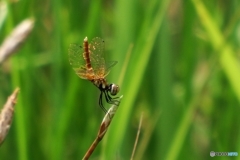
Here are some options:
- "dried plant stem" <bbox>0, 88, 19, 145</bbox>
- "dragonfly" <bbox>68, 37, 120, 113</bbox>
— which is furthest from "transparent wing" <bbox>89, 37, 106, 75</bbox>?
"dried plant stem" <bbox>0, 88, 19, 145</bbox>

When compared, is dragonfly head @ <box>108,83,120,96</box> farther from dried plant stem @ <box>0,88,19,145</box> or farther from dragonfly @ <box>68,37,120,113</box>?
dried plant stem @ <box>0,88,19,145</box>

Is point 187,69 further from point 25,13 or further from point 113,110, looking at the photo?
point 113,110

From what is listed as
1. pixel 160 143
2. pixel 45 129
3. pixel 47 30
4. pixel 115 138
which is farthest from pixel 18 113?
pixel 47 30

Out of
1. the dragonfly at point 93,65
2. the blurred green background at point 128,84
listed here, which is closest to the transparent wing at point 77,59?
the dragonfly at point 93,65

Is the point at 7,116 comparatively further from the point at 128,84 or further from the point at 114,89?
the point at 128,84

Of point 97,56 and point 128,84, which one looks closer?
point 97,56

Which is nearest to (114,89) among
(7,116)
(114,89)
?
(114,89)
